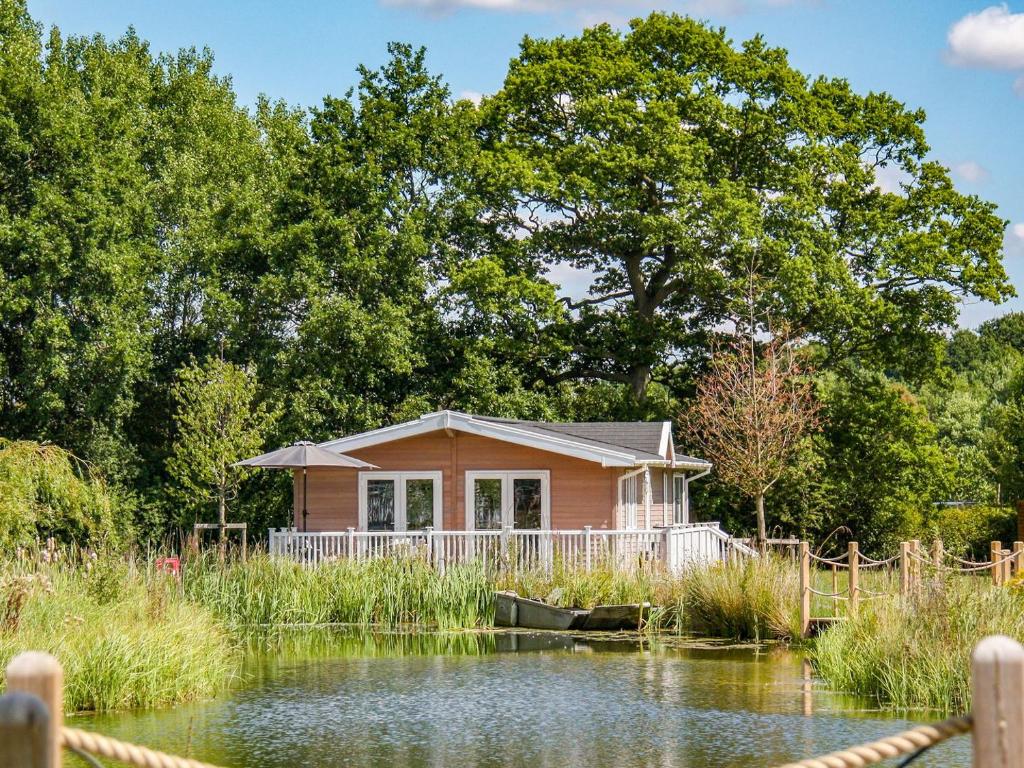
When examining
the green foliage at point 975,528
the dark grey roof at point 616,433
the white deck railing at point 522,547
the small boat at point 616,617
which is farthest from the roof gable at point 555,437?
the green foliage at point 975,528

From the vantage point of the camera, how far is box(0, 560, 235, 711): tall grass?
1262 centimetres

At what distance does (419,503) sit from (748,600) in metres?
10.0

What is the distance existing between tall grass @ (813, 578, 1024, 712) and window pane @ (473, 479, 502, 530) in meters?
13.2

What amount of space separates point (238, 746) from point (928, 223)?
88.9 feet

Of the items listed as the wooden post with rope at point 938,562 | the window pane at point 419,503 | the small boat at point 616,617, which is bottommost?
the small boat at point 616,617

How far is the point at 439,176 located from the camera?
1364 inches

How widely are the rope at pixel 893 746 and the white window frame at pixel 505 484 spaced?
22341 millimetres

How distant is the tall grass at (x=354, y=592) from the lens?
20078 mm

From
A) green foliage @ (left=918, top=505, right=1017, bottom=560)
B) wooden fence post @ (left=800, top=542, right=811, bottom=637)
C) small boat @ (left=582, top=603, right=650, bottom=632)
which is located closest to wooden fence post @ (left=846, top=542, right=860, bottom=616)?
wooden fence post @ (left=800, top=542, right=811, bottom=637)

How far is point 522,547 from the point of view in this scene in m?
23.5

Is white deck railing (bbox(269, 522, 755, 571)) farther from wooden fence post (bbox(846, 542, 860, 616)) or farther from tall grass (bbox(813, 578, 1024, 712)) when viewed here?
tall grass (bbox(813, 578, 1024, 712))

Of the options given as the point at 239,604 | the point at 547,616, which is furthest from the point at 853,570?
the point at 239,604

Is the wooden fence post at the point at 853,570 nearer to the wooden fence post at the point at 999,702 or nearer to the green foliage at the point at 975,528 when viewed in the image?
the wooden fence post at the point at 999,702

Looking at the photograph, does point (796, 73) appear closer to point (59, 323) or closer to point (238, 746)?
point (59, 323)
